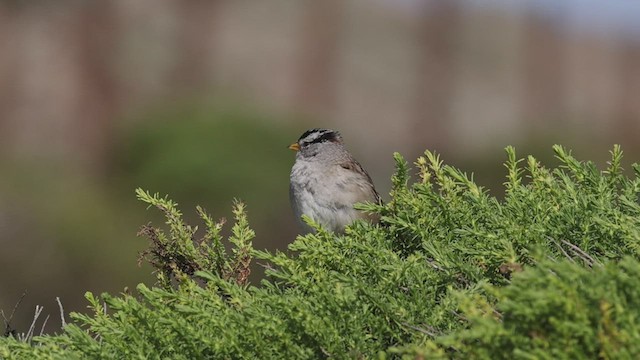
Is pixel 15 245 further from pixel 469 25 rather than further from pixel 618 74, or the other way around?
pixel 618 74

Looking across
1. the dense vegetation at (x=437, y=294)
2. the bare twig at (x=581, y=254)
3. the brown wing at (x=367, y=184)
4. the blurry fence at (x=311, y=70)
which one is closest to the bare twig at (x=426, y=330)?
the dense vegetation at (x=437, y=294)

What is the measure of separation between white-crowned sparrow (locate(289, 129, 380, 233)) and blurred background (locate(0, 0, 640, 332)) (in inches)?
321

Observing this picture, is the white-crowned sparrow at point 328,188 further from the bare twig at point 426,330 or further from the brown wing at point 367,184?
the bare twig at point 426,330

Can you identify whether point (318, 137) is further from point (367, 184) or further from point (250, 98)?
point (250, 98)

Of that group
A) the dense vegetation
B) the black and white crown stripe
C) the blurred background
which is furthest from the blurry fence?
the dense vegetation

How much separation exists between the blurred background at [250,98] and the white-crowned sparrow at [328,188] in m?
8.16

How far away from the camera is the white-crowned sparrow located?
24.6 feet

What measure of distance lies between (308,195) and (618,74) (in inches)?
787

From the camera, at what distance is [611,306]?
2637 mm

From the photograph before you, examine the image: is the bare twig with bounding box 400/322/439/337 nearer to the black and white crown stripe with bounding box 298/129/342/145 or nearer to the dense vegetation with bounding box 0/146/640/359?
the dense vegetation with bounding box 0/146/640/359

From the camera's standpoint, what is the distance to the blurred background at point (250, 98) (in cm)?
1809

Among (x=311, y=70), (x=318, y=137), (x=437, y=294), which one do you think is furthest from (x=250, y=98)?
(x=437, y=294)

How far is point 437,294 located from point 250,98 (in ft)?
61.2

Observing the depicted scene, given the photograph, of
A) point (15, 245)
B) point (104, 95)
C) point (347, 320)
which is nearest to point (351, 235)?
point (347, 320)
